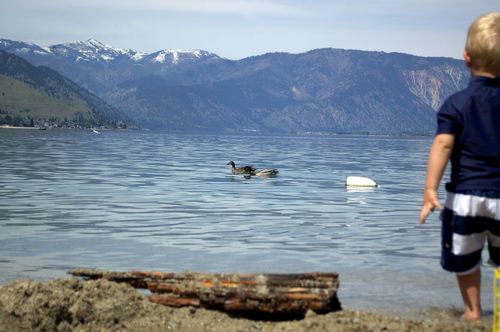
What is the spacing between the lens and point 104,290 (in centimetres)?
849

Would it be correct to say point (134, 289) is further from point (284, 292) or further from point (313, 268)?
point (313, 268)

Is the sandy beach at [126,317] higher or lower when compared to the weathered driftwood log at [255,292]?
lower

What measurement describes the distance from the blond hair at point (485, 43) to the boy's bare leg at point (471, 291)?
2.13 meters

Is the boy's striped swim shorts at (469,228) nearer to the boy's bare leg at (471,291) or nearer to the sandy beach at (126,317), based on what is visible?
the boy's bare leg at (471,291)

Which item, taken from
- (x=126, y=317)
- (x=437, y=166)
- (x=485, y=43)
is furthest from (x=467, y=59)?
(x=126, y=317)

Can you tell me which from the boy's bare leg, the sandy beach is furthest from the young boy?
the sandy beach

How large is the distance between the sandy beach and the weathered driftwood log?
0.13m

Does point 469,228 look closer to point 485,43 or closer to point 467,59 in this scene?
point 467,59

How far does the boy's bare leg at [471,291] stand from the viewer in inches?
313

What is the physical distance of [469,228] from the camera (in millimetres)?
7469

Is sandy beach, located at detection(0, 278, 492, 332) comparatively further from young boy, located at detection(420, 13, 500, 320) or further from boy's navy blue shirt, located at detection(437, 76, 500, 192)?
boy's navy blue shirt, located at detection(437, 76, 500, 192)

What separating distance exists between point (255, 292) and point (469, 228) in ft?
7.59

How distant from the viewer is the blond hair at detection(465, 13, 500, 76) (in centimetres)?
745

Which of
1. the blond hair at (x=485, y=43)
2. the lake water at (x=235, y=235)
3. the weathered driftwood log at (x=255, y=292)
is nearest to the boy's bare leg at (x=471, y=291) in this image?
the weathered driftwood log at (x=255, y=292)
